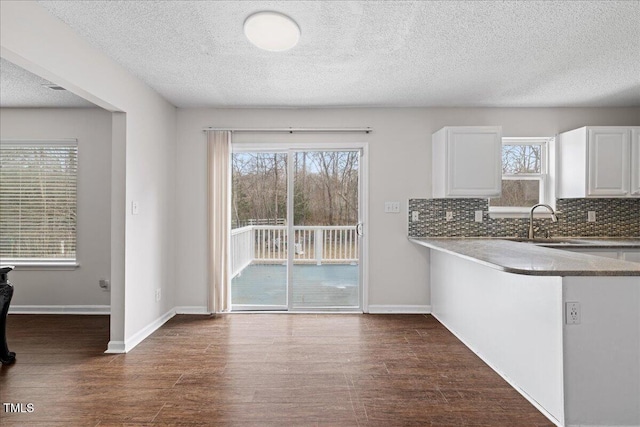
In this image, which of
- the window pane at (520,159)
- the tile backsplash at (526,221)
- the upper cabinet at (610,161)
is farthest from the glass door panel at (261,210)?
the upper cabinet at (610,161)

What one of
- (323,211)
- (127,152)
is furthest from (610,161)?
(127,152)

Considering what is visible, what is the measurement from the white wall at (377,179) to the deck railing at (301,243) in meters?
0.31

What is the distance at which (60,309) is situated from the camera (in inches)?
173

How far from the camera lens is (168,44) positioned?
273 cm

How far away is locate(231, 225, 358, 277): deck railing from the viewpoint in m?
4.45

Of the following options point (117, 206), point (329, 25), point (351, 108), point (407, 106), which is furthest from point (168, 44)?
point (407, 106)

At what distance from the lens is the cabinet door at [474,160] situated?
392 centimetres

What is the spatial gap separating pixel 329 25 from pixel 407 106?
209cm

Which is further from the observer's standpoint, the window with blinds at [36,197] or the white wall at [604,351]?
the window with blinds at [36,197]

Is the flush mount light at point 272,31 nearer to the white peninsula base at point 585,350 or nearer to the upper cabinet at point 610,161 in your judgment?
the white peninsula base at point 585,350

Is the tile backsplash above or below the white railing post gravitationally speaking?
above

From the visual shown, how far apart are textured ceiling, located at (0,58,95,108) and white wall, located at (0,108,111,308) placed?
167 mm

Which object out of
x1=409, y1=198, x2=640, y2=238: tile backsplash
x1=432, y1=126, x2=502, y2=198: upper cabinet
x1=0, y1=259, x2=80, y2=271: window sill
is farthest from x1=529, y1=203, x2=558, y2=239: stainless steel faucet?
x1=0, y1=259, x2=80, y2=271: window sill

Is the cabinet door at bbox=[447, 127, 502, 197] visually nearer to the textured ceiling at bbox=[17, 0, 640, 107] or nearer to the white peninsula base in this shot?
the textured ceiling at bbox=[17, 0, 640, 107]
